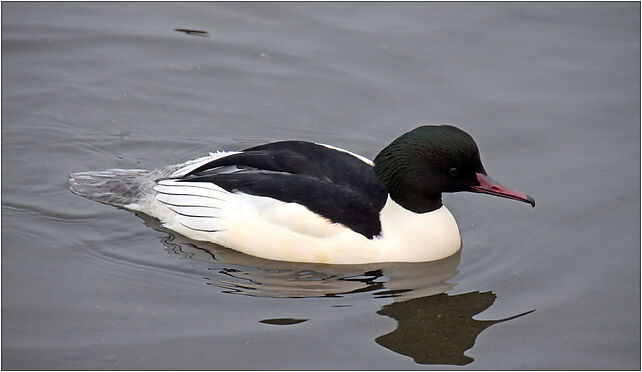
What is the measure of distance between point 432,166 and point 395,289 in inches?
37.4

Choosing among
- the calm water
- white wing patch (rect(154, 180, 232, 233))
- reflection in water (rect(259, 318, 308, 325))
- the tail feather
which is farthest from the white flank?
reflection in water (rect(259, 318, 308, 325))

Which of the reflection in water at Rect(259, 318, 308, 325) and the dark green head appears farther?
the dark green head

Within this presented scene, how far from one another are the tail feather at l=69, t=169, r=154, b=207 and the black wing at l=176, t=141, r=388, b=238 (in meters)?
0.61

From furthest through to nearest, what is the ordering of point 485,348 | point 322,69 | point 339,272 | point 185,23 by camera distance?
point 185,23, point 322,69, point 339,272, point 485,348

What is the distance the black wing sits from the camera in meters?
7.04

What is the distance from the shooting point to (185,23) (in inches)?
427

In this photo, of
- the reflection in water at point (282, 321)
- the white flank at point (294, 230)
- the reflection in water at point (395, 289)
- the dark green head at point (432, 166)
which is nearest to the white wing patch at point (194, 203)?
the white flank at point (294, 230)

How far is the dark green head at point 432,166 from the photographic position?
7.09 m

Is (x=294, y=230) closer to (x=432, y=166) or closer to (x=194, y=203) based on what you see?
(x=194, y=203)

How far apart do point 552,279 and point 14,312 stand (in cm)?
385

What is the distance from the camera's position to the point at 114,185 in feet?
26.1

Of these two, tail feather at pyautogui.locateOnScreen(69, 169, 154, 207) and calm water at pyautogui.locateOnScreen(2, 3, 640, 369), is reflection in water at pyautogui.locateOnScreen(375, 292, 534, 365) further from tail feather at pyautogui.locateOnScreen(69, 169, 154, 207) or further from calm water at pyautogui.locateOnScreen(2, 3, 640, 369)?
tail feather at pyautogui.locateOnScreen(69, 169, 154, 207)

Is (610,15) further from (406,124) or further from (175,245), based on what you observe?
(175,245)

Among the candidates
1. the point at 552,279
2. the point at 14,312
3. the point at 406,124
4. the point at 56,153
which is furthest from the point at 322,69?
the point at 14,312
